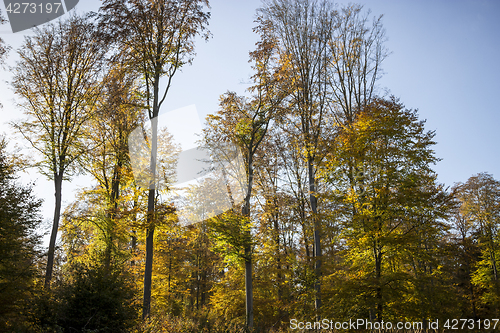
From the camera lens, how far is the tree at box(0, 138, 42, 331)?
8398mm

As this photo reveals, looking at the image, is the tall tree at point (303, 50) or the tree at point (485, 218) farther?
the tree at point (485, 218)

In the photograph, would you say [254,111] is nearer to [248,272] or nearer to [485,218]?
[248,272]

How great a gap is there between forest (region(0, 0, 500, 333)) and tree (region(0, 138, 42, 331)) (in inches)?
1.9

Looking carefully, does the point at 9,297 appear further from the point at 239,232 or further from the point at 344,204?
the point at 344,204

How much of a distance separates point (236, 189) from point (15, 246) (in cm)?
951

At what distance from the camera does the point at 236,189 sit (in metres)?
16.1

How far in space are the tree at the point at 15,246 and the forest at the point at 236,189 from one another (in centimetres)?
5

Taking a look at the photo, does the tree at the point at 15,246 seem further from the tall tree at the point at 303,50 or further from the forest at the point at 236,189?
the tall tree at the point at 303,50

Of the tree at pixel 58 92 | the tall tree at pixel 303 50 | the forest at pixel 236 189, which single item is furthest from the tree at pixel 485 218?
the tree at pixel 58 92

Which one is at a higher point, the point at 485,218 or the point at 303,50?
the point at 303,50

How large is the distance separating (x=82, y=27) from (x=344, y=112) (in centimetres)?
1532

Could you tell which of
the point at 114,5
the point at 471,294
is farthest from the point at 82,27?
the point at 471,294

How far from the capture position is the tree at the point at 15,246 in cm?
840

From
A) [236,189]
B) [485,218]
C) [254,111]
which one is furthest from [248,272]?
[485,218]
